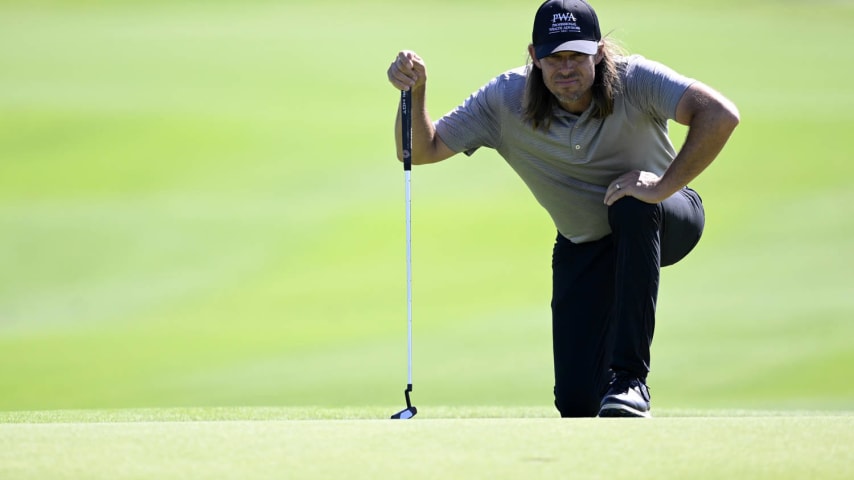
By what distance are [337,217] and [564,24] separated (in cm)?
505

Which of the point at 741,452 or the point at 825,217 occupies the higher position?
the point at 825,217

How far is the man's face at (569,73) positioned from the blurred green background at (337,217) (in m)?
2.54

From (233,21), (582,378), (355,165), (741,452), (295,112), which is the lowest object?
(741,452)

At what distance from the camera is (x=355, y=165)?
894 cm

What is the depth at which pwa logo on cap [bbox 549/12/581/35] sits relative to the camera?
10.5 ft

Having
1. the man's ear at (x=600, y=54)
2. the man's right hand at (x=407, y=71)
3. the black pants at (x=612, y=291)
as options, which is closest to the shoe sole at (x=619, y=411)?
the black pants at (x=612, y=291)

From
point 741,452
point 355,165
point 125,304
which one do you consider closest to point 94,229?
point 125,304

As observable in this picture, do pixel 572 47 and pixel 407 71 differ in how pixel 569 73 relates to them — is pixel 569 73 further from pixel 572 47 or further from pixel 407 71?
pixel 407 71

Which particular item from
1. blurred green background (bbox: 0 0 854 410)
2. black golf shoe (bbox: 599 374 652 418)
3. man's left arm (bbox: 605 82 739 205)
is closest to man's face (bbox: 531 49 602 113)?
man's left arm (bbox: 605 82 739 205)

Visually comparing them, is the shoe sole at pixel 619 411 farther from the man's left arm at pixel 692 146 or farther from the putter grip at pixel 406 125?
the putter grip at pixel 406 125

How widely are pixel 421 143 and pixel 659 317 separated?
338cm

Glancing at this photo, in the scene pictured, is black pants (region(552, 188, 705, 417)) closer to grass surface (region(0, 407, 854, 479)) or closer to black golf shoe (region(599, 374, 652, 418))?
black golf shoe (region(599, 374, 652, 418))

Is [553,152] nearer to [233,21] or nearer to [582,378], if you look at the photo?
[582,378]

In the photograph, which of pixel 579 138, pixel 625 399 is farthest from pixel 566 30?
pixel 625 399
